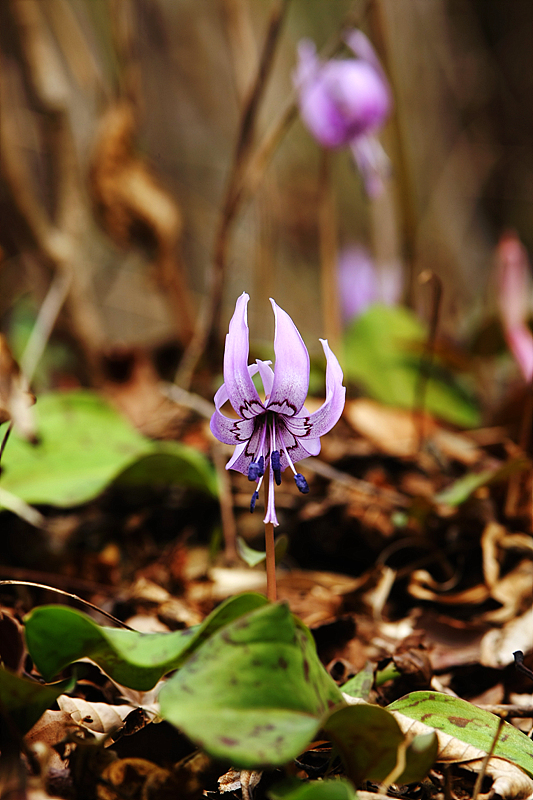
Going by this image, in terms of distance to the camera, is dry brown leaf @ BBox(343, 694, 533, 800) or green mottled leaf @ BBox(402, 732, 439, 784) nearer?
green mottled leaf @ BBox(402, 732, 439, 784)

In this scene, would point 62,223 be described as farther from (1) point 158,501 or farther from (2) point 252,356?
(1) point 158,501

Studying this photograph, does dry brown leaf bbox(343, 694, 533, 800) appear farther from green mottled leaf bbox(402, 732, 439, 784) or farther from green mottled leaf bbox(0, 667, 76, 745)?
green mottled leaf bbox(0, 667, 76, 745)

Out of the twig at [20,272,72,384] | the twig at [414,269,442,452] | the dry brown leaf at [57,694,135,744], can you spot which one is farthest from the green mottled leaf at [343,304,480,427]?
the dry brown leaf at [57,694,135,744]

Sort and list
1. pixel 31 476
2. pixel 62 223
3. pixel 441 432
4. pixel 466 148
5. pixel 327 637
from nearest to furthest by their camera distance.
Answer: pixel 327 637, pixel 31 476, pixel 441 432, pixel 62 223, pixel 466 148

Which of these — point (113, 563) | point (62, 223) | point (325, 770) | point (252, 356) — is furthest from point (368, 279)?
point (325, 770)

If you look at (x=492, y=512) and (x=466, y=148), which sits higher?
(x=466, y=148)

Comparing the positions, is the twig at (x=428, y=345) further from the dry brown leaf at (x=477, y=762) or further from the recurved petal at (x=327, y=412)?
the dry brown leaf at (x=477, y=762)

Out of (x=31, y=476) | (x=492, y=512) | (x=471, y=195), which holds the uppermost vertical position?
(x=471, y=195)
